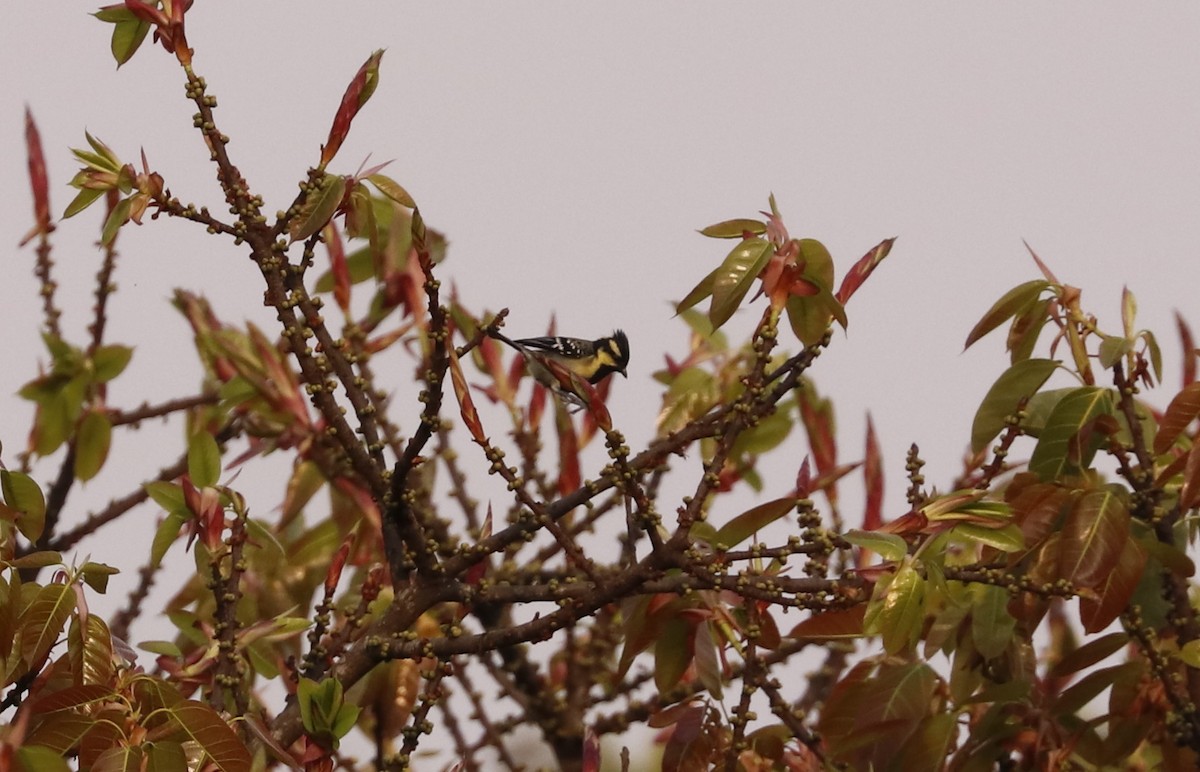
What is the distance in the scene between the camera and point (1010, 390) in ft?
5.71

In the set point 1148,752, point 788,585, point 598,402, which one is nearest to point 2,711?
point 598,402

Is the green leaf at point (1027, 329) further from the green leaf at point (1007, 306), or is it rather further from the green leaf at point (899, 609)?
the green leaf at point (899, 609)

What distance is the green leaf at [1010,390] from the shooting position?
5.70 feet

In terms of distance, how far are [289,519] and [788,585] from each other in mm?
1459

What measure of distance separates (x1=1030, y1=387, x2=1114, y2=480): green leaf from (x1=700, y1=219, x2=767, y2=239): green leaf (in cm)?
48

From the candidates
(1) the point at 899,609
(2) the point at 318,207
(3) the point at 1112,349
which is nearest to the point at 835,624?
(1) the point at 899,609

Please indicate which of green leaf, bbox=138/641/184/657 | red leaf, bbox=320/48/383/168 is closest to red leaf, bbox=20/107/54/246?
green leaf, bbox=138/641/184/657

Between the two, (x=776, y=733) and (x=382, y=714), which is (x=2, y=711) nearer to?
(x=382, y=714)

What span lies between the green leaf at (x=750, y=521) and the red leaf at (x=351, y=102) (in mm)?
639

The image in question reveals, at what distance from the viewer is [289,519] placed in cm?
266

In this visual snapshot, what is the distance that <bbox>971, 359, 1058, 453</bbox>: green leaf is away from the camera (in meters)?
1.74

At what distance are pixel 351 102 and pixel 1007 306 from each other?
902mm

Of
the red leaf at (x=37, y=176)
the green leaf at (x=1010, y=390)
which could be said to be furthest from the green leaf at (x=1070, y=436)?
the red leaf at (x=37, y=176)

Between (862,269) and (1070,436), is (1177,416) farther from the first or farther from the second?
(862,269)
